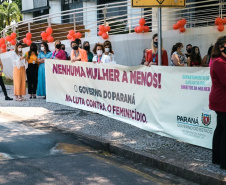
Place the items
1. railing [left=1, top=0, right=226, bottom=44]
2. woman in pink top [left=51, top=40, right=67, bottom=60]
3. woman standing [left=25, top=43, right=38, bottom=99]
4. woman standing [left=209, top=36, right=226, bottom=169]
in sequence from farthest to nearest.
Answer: railing [left=1, top=0, right=226, bottom=44] < woman standing [left=25, top=43, right=38, bottom=99] < woman in pink top [left=51, top=40, right=67, bottom=60] < woman standing [left=209, top=36, right=226, bottom=169]

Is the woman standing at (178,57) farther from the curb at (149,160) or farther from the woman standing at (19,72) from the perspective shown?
the woman standing at (19,72)

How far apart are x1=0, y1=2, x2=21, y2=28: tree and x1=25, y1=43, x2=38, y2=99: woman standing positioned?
137 ft

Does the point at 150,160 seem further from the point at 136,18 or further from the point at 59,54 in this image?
the point at 136,18

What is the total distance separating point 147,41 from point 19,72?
5.24m

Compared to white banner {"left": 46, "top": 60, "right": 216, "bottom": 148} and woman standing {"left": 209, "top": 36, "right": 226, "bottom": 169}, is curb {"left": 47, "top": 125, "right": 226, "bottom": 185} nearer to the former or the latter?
woman standing {"left": 209, "top": 36, "right": 226, "bottom": 169}

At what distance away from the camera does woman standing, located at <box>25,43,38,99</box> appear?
1479 centimetres

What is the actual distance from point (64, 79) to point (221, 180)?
7868mm

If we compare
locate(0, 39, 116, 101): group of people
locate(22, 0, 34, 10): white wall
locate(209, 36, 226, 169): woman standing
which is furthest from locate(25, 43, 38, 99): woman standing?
locate(22, 0, 34, 10): white wall

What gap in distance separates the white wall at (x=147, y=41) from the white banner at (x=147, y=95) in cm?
507

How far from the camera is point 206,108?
287 inches

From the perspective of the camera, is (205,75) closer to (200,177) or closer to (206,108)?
(206,108)

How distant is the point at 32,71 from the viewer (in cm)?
1497

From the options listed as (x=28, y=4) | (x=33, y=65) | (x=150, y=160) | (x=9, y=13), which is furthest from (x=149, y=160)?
(x=9, y=13)

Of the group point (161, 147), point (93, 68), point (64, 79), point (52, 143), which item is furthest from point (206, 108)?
point (64, 79)
